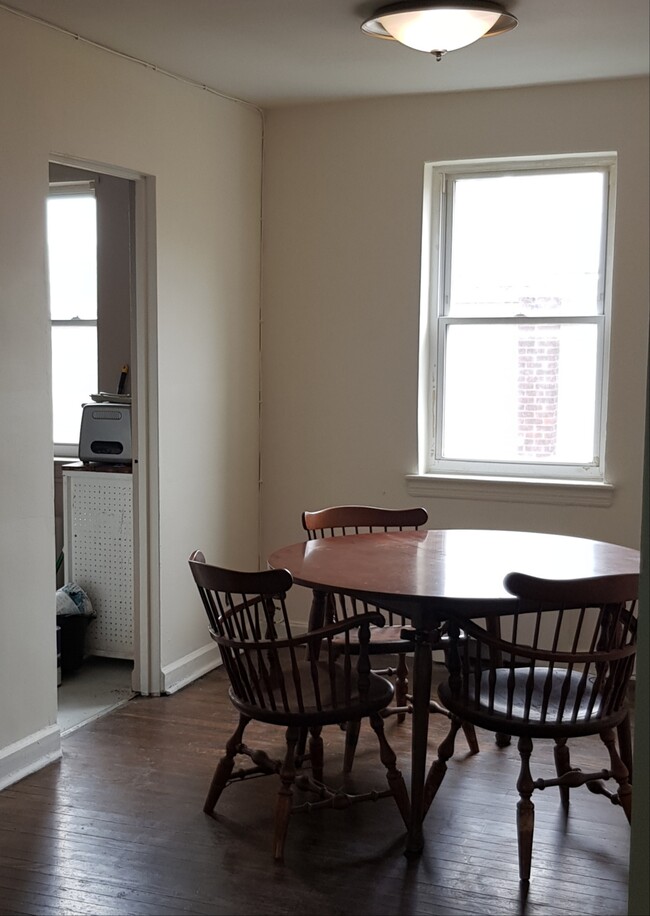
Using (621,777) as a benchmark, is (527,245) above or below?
above

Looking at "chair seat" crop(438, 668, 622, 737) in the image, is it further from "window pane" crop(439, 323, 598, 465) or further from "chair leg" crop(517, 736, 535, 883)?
"window pane" crop(439, 323, 598, 465)

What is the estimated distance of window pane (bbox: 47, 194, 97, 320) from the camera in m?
5.67

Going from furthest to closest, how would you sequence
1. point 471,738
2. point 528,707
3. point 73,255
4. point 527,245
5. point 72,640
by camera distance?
point 73,255 < point 527,245 < point 72,640 < point 471,738 < point 528,707

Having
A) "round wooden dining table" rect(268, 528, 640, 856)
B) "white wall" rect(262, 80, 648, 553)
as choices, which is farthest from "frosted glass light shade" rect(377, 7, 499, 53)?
"round wooden dining table" rect(268, 528, 640, 856)

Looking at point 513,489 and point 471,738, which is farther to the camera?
point 513,489

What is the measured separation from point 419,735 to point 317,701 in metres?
0.37

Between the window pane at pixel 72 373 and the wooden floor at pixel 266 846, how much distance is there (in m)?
2.47

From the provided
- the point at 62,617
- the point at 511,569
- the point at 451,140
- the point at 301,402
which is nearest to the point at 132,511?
the point at 62,617

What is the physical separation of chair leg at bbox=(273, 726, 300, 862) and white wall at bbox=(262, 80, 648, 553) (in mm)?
2082

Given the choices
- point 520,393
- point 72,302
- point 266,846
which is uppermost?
point 72,302

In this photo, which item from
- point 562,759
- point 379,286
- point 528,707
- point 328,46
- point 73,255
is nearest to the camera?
point 528,707

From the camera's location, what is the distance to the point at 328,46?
156 inches

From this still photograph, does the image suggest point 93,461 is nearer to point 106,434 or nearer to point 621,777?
point 106,434

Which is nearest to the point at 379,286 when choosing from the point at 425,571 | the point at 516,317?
the point at 516,317
